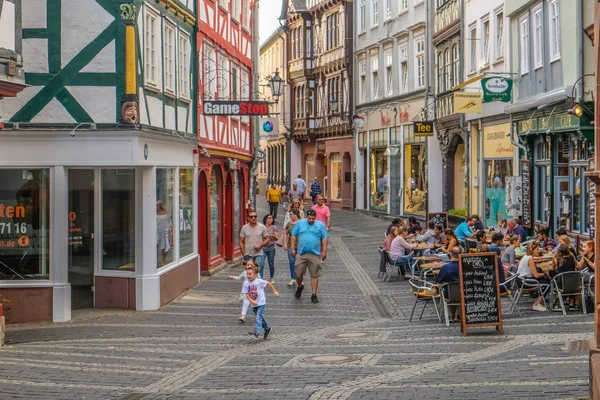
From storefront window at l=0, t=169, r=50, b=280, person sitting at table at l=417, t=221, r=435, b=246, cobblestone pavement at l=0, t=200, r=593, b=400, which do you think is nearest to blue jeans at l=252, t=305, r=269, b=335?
cobblestone pavement at l=0, t=200, r=593, b=400

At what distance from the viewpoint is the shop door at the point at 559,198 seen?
25.6m

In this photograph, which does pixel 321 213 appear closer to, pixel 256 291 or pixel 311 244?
pixel 311 244

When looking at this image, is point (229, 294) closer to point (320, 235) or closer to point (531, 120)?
point (320, 235)

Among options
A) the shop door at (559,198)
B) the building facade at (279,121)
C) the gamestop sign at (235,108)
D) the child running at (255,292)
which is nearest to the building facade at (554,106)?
the shop door at (559,198)

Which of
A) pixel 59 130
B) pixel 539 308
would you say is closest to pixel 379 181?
pixel 539 308

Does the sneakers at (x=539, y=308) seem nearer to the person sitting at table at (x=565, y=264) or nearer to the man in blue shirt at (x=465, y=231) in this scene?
the person sitting at table at (x=565, y=264)

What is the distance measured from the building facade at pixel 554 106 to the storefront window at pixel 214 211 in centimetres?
777

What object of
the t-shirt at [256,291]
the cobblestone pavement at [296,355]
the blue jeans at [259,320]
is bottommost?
the cobblestone pavement at [296,355]

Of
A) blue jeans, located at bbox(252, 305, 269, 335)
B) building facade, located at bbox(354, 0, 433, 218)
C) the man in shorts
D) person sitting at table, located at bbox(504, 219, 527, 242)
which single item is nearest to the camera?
blue jeans, located at bbox(252, 305, 269, 335)

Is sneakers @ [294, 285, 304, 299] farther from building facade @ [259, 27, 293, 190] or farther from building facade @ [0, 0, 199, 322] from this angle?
building facade @ [259, 27, 293, 190]

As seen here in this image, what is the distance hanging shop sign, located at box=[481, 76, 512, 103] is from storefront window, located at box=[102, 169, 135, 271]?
11.4 m

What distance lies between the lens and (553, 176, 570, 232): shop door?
25594 millimetres

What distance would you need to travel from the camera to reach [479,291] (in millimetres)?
15961

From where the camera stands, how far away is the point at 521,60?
2933cm
